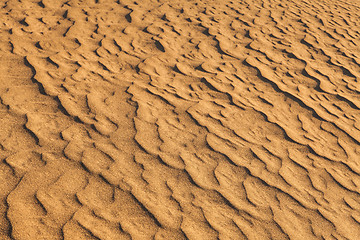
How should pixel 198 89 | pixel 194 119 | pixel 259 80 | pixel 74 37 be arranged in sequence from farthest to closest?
pixel 74 37 → pixel 259 80 → pixel 198 89 → pixel 194 119

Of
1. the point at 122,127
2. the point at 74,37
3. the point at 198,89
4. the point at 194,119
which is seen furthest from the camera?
the point at 74,37

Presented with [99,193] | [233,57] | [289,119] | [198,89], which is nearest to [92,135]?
[99,193]

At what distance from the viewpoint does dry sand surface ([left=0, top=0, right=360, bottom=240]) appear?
2434 mm

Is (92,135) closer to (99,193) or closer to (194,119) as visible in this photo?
(99,193)

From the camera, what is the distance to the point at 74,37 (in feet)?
15.7

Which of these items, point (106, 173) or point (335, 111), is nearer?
point (106, 173)

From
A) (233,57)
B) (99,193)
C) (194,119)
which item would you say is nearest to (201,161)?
(194,119)

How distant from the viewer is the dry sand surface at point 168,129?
2.43 metres

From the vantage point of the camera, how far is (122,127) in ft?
10.6

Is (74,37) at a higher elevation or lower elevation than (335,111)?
lower

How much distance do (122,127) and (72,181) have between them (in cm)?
78

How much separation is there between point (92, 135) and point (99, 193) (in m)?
0.67

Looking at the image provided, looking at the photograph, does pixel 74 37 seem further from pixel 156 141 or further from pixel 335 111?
pixel 335 111

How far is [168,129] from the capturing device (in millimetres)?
3311
